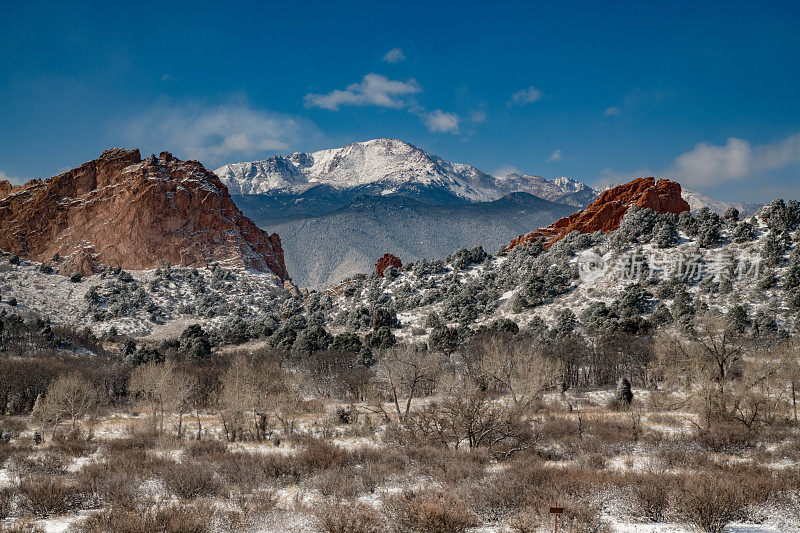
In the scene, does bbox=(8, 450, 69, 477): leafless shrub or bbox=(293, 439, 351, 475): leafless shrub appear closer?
bbox=(293, 439, 351, 475): leafless shrub

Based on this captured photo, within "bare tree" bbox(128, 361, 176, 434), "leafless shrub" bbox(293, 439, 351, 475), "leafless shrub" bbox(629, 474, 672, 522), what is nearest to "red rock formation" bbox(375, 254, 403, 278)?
"bare tree" bbox(128, 361, 176, 434)

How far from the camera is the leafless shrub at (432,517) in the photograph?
12.6 meters

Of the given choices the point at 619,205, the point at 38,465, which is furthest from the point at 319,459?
the point at 619,205

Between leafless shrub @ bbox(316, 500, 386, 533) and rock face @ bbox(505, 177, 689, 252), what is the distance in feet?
298

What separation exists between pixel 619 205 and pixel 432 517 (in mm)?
100083

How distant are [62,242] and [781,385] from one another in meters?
162

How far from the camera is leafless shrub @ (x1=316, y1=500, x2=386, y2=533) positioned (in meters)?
12.4

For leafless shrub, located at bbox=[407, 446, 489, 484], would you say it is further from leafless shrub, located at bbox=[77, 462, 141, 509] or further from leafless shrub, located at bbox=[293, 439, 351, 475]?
leafless shrub, located at bbox=[77, 462, 141, 509]

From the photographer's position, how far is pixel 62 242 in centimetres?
13375

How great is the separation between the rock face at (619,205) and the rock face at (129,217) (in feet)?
285

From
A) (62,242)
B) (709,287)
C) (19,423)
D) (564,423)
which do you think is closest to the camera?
(564,423)

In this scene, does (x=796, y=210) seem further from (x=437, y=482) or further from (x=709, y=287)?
(x=437, y=482)

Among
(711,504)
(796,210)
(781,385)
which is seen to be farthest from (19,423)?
(796,210)

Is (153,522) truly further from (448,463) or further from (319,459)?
(448,463)
